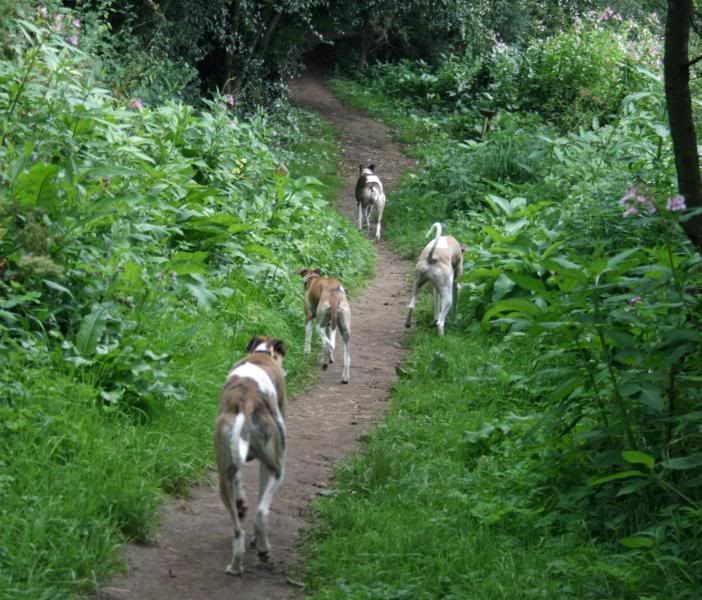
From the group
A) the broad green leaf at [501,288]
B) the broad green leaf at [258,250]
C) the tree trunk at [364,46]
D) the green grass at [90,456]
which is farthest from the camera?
the tree trunk at [364,46]

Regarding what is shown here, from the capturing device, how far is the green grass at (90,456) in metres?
5.16

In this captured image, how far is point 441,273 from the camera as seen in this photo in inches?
445

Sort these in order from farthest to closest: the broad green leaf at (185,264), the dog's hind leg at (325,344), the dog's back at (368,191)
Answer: the dog's back at (368,191) < the dog's hind leg at (325,344) < the broad green leaf at (185,264)

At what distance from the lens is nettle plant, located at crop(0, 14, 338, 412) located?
7195mm

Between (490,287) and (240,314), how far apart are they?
3.06m

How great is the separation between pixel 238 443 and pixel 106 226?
3.57 m

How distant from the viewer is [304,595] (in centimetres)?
550

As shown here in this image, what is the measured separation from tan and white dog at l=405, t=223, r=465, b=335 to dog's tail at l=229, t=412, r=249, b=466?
5.85 metres

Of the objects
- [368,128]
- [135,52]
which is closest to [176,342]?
[135,52]

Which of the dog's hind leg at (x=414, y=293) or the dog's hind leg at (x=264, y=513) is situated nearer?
the dog's hind leg at (x=264, y=513)

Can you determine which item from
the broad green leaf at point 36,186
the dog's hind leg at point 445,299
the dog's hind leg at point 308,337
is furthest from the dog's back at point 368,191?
the broad green leaf at point 36,186

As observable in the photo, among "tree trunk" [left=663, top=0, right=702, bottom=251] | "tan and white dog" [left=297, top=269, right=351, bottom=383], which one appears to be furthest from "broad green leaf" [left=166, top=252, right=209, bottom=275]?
"tree trunk" [left=663, top=0, right=702, bottom=251]

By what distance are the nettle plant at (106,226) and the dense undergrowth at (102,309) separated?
0.06 ft

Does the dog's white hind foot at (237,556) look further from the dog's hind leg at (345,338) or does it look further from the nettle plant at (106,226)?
the dog's hind leg at (345,338)
